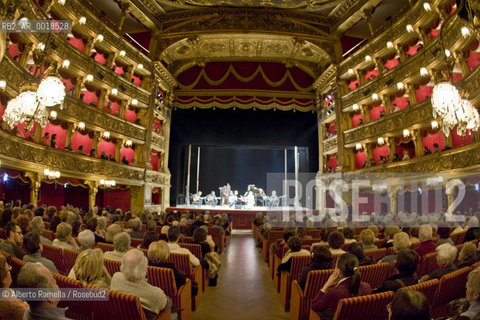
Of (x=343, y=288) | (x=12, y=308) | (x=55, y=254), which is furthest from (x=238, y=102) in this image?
(x=12, y=308)

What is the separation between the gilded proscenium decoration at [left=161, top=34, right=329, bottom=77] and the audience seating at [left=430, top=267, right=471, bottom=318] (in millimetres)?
14534

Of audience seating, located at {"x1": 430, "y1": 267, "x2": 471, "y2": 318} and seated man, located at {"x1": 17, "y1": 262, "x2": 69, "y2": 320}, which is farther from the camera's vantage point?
audience seating, located at {"x1": 430, "y1": 267, "x2": 471, "y2": 318}

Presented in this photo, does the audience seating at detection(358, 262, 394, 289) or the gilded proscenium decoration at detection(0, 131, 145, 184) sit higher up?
the gilded proscenium decoration at detection(0, 131, 145, 184)

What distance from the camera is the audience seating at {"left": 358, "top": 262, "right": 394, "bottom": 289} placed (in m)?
2.84

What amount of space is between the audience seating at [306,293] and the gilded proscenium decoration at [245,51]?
1415 centimetres

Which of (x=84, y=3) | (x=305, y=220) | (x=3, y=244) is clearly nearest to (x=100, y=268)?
(x=3, y=244)

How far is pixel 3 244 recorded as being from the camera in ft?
9.41

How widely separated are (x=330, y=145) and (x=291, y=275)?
44.8 feet

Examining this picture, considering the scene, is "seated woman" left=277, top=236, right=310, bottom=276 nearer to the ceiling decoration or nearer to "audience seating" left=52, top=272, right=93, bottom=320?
"audience seating" left=52, top=272, right=93, bottom=320

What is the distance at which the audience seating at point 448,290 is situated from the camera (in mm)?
2413

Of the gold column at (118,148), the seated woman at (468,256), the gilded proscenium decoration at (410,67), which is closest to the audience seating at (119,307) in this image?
the seated woman at (468,256)

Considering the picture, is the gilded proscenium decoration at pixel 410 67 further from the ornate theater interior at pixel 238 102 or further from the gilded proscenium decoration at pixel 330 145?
the gilded proscenium decoration at pixel 330 145

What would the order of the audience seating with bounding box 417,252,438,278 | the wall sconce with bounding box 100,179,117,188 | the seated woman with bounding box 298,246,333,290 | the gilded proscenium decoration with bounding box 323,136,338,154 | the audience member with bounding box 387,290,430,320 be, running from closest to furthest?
1. the audience member with bounding box 387,290,430,320
2. the seated woman with bounding box 298,246,333,290
3. the audience seating with bounding box 417,252,438,278
4. the wall sconce with bounding box 100,179,117,188
5. the gilded proscenium decoration with bounding box 323,136,338,154

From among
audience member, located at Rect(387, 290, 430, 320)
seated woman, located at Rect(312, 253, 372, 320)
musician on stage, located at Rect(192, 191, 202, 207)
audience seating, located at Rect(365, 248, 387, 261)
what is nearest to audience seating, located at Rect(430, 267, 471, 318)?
seated woman, located at Rect(312, 253, 372, 320)
